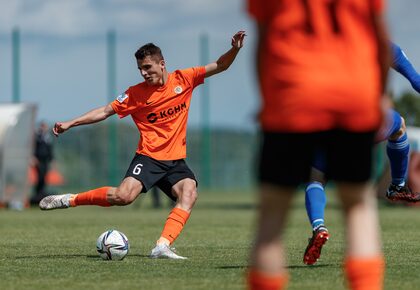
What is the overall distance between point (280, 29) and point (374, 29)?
1.34 ft

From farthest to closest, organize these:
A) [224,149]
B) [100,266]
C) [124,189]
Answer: [224,149] < [124,189] < [100,266]

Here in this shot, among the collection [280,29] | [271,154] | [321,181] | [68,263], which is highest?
[280,29]

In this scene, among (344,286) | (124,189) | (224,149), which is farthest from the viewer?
(224,149)

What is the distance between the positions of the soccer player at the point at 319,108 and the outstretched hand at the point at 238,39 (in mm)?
4624

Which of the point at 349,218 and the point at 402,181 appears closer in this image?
the point at 349,218

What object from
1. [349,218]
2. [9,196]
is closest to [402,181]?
[349,218]

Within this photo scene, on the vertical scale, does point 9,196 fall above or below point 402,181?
below

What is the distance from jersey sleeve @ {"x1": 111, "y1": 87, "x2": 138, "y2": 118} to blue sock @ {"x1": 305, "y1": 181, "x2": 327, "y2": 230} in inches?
85.8

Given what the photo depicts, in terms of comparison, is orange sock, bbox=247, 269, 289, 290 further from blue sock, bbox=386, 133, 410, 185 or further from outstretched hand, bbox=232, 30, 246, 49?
blue sock, bbox=386, 133, 410, 185

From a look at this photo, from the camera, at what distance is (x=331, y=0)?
14.9 feet

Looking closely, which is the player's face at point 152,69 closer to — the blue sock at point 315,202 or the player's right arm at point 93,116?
the player's right arm at point 93,116

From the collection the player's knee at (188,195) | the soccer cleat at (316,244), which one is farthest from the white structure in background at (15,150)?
the soccer cleat at (316,244)

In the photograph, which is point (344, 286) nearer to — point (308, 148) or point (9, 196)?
point (308, 148)

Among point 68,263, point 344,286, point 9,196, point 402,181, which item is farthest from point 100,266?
point 9,196
